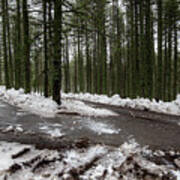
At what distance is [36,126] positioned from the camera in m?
4.39

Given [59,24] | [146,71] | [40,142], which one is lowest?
[40,142]

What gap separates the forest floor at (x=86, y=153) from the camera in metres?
2.26

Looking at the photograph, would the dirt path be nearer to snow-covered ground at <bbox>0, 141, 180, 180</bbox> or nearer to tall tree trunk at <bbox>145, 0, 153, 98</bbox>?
snow-covered ground at <bbox>0, 141, 180, 180</bbox>

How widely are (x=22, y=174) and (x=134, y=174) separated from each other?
1770 millimetres

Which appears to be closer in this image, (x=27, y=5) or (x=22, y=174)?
(x=22, y=174)

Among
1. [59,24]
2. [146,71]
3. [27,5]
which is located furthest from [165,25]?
[27,5]

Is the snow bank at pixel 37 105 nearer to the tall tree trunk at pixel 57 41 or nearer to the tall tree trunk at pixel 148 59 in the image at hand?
the tall tree trunk at pixel 57 41

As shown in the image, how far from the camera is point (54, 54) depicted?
732 cm

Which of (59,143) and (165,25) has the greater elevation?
(165,25)

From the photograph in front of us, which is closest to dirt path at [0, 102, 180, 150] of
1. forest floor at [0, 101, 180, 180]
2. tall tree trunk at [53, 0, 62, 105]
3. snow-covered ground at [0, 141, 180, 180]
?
forest floor at [0, 101, 180, 180]

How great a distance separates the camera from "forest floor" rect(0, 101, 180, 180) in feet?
7.40

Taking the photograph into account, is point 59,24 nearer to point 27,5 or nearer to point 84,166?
point 27,5

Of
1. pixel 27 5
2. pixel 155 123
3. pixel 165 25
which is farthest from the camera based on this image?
pixel 165 25

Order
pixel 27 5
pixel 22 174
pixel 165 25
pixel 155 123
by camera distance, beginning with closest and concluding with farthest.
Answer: pixel 22 174 → pixel 155 123 → pixel 27 5 → pixel 165 25
